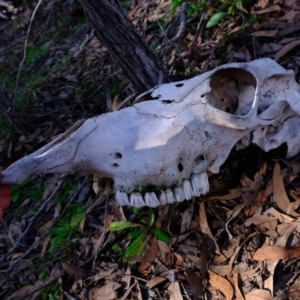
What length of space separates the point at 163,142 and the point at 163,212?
68 cm

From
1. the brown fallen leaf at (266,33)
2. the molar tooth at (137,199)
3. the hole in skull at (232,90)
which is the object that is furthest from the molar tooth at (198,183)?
the brown fallen leaf at (266,33)

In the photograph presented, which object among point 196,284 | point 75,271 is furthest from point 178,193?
point 75,271

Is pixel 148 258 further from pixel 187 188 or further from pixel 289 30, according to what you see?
pixel 289 30

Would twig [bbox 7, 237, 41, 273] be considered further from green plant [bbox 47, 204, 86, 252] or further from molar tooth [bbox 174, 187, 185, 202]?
molar tooth [bbox 174, 187, 185, 202]

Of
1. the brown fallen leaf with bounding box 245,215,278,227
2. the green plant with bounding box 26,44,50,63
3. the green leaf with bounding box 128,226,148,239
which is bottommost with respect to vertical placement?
the brown fallen leaf with bounding box 245,215,278,227

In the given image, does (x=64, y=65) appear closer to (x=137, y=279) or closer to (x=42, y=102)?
(x=42, y=102)

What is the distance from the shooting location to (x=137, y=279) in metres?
2.58

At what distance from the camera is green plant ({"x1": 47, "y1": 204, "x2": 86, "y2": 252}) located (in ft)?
9.89

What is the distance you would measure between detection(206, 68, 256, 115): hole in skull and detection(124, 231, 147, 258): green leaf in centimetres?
89

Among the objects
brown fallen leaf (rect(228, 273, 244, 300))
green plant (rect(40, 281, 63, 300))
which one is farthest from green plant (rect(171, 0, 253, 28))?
green plant (rect(40, 281, 63, 300))

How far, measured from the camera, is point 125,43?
2.79 meters

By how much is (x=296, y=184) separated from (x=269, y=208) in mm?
189

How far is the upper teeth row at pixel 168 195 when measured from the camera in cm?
220

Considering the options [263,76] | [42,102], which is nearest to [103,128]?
[263,76]
